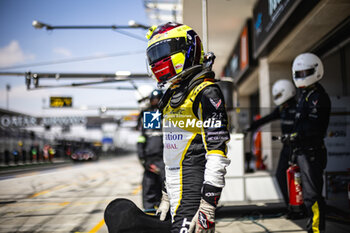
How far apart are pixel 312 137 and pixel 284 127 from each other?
1.31 m

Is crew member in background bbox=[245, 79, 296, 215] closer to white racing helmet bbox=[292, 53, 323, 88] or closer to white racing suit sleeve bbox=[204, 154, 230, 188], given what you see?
white racing helmet bbox=[292, 53, 323, 88]

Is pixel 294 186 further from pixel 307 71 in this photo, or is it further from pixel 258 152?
pixel 258 152

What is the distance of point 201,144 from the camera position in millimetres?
2025

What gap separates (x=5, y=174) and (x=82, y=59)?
181 centimetres

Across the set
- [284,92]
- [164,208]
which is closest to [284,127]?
[284,92]

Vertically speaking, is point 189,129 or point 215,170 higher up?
point 189,129

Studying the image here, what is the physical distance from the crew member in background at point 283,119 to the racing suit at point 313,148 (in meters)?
0.68

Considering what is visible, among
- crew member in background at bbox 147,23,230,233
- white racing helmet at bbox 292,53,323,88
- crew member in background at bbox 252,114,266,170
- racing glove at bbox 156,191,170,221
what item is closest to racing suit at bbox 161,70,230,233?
crew member in background at bbox 147,23,230,233

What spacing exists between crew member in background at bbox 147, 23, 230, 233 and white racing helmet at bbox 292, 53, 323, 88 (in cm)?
240

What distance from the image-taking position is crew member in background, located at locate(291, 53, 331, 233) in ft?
11.7

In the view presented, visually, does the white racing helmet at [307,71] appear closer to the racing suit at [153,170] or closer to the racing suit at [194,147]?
the racing suit at [153,170]

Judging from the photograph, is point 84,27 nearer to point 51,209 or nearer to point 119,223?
point 51,209

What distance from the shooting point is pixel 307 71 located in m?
4.19

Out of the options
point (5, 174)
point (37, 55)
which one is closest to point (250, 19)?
point (37, 55)
